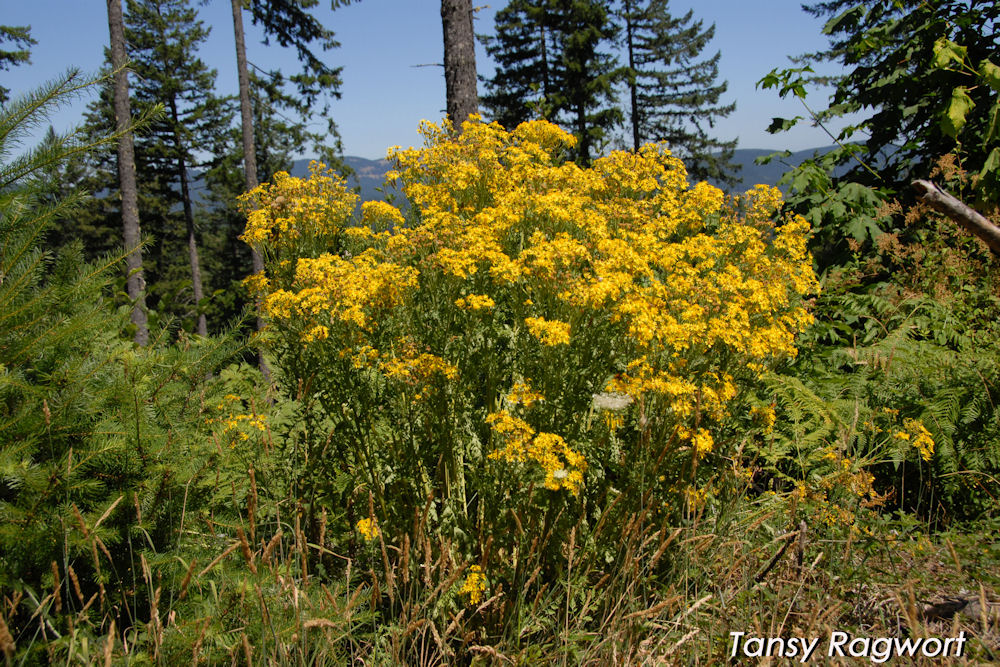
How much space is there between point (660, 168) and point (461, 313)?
212 cm

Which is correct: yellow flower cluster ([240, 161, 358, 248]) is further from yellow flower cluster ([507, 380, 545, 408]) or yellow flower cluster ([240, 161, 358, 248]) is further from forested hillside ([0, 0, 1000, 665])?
yellow flower cluster ([507, 380, 545, 408])

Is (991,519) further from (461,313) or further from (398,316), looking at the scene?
(398,316)

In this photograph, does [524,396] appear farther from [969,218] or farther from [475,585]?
[969,218]

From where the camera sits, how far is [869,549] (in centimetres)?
240

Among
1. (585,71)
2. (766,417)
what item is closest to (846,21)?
(766,417)

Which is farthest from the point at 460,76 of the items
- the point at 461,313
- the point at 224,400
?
the point at 224,400

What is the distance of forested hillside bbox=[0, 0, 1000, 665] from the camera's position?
1.76 metres

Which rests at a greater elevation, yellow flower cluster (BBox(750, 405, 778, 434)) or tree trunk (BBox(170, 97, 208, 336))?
tree trunk (BBox(170, 97, 208, 336))

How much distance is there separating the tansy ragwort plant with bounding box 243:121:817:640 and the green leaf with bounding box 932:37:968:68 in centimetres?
262

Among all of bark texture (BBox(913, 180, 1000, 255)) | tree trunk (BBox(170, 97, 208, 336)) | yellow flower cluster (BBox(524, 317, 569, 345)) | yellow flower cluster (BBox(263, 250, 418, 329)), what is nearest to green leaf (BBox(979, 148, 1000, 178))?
bark texture (BBox(913, 180, 1000, 255))

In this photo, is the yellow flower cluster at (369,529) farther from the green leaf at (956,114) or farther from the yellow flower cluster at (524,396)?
the green leaf at (956,114)

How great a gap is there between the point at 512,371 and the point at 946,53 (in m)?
4.45

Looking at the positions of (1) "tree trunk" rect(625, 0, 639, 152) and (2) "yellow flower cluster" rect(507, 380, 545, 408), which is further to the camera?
(1) "tree trunk" rect(625, 0, 639, 152)

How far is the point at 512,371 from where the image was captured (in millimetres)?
2508
